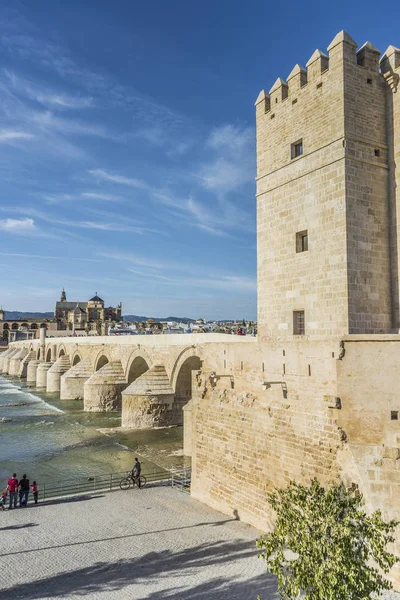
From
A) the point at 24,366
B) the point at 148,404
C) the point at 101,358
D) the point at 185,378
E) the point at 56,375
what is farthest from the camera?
the point at 24,366

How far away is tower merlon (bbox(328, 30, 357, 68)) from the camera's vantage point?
907 cm

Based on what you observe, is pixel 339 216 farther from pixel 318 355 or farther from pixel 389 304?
pixel 318 355

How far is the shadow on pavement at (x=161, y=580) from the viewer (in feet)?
23.2

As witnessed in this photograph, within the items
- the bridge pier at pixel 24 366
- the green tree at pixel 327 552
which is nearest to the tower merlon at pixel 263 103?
the green tree at pixel 327 552

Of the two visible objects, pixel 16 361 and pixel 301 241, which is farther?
pixel 16 361

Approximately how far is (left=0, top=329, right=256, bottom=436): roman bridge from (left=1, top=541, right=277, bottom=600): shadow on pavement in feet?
14.3

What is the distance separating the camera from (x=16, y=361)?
193ft

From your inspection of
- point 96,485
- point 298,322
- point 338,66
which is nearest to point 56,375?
point 96,485

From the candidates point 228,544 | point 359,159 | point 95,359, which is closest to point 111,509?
point 228,544

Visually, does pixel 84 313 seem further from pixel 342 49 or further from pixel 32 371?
pixel 342 49

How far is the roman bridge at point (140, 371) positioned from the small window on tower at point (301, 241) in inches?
101

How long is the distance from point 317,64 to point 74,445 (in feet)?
57.9

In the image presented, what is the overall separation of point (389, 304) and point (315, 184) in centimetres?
295

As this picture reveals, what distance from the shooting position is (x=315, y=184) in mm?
9617
